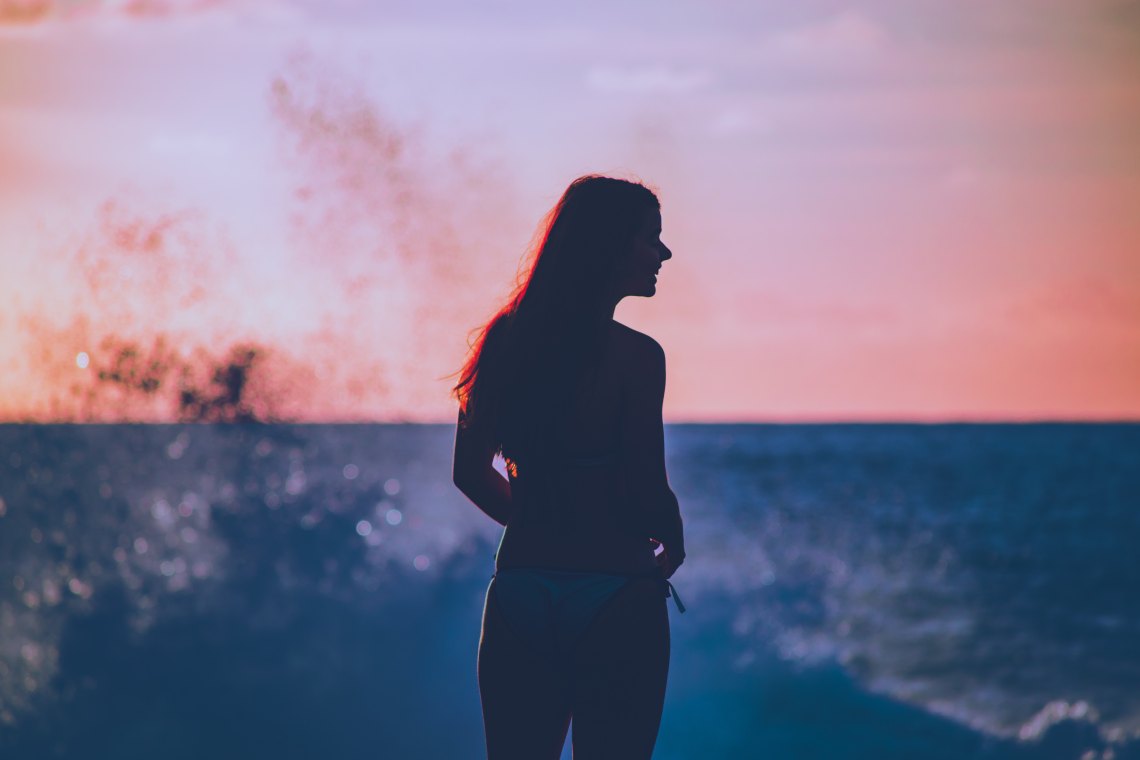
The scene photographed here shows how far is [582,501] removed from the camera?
2.42m

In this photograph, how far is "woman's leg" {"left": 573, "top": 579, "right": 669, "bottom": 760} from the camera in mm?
2381

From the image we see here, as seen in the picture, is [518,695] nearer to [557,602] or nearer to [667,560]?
[557,602]

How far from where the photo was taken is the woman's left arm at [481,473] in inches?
103

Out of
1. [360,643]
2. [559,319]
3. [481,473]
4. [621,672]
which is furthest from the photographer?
[360,643]

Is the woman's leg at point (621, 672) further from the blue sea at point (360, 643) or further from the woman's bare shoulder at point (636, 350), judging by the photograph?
the blue sea at point (360, 643)

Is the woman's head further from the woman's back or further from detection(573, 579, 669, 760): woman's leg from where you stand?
detection(573, 579, 669, 760): woman's leg

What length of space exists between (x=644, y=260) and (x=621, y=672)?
86 cm


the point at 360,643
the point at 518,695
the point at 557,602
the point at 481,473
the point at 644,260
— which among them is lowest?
the point at 360,643

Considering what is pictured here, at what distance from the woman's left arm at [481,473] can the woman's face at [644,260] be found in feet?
1.52

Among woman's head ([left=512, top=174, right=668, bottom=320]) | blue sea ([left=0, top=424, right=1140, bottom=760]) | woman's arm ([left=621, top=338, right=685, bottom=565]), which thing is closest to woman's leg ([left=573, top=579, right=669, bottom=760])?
woman's arm ([left=621, top=338, right=685, bottom=565])

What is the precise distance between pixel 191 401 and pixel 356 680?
4.18 m

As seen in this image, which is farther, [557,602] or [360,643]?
[360,643]

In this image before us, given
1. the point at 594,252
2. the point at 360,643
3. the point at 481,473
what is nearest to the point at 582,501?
the point at 481,473

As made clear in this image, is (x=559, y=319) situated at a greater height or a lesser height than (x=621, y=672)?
greater
